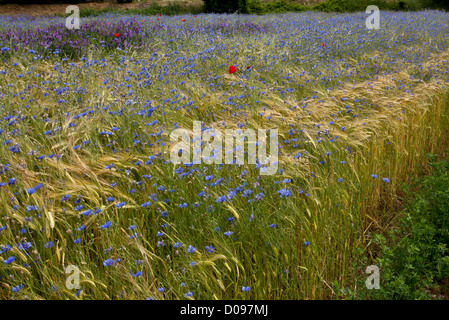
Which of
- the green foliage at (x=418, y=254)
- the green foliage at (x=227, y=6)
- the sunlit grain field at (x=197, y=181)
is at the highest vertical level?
the green foliage at (x=227, y=6)

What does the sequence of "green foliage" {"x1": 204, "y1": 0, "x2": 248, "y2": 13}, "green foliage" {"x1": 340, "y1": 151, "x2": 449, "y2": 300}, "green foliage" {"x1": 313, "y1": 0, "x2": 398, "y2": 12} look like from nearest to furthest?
1. "green foliage" {"x1": 340, "y1": 151, "x2": 449, "y2": 300}
2. "green foliage" {"x1": 204, "y1": 0, "x2": 248, "y2": 13}
3. "green foliage" {"x1": 313, "y1": 0, "x2": 398, "y2": 12}

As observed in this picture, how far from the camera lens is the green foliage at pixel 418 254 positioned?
195cm

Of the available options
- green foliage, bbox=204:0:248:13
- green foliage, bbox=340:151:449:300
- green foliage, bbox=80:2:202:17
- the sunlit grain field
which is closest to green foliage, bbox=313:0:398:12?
green foliage, bbox=204:0:248:13

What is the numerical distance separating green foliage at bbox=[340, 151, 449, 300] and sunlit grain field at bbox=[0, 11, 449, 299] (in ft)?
0.64

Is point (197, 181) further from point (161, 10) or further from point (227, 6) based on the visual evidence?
point (161, 10)

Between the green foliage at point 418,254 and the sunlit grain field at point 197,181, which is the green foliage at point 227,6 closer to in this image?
the sunlit grain field at point 197,181

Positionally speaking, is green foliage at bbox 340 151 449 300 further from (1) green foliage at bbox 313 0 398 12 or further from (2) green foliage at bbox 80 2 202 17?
(1) green foliage at bbox 313 0 398 12

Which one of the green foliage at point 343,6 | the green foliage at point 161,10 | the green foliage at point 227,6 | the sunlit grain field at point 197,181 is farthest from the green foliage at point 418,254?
the green foliage at point 343,6

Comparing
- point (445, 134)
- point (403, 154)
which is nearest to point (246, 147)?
point (403, 154)

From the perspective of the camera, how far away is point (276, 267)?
76.3 inches

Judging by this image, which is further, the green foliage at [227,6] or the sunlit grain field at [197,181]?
the green foliage at [227,6]

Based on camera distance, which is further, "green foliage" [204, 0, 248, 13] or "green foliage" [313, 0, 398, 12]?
"green foliage" [313, 0, 398, 12]

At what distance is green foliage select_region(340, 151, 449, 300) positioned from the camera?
195 centimetres

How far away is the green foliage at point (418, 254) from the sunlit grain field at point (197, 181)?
20cm
